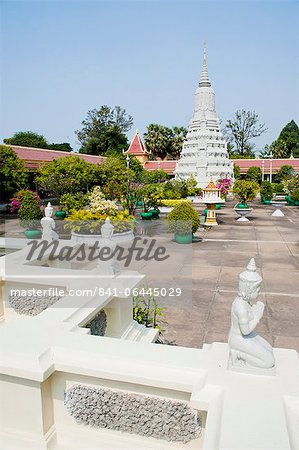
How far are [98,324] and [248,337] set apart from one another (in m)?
1.94

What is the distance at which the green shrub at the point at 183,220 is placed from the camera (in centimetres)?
1384

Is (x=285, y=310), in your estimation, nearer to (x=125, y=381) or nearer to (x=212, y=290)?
(x=212, y=290)

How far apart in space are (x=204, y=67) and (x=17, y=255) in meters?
36.7

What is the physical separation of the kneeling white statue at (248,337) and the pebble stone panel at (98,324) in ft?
5.80

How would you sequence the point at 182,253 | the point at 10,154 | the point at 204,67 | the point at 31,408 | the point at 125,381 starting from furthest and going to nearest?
the point at 204,67 < the point at 10,154 < the point at 182,253 < the point at 31,408 < the point at 125,381

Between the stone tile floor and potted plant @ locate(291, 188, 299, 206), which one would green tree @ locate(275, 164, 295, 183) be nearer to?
potted plant @ locate(291, 188, 299, 206)

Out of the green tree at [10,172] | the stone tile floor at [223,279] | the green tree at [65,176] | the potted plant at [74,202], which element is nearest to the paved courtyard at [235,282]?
the stone tile floor at [223,279]

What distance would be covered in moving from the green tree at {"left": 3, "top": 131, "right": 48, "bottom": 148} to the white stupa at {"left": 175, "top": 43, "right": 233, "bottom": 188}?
23.7 m

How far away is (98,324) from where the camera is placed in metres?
4.12

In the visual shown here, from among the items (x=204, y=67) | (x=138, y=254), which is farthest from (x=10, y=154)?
(x=204, y=67)

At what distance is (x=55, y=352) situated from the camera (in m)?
2.90

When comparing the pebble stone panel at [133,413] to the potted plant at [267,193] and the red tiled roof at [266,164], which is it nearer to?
the potted plant at [267,193]

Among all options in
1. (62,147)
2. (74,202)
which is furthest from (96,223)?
(62,147)

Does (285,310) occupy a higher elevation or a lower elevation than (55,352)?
lower
